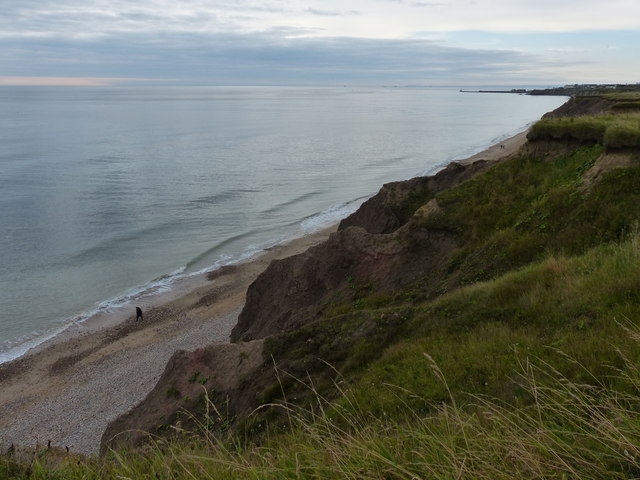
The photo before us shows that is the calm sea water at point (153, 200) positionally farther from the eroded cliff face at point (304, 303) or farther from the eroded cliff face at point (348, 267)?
the eroded cliff face at point (304, 303)

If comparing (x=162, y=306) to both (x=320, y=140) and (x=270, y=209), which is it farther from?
(x=320, y=140)

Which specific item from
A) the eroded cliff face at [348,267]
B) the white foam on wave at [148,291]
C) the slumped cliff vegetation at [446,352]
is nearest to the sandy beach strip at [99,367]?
the white foam on wave at [148,291]

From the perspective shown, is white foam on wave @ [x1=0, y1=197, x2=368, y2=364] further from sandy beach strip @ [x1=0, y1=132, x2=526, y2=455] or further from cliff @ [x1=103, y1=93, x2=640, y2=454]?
cliff @ [x1=103, y1=93, x2=640, y2=454]

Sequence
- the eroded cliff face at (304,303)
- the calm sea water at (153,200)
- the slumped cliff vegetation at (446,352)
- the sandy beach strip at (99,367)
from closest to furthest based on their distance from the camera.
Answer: the slumped cliff vegetation at (446,352)
the eroded cliff face at (304,303)
the sandy beach strip at (99,367)
the calm sea water at (153,200)

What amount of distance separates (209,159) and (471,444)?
279 ft

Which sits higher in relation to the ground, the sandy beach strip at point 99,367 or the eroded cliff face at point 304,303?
the eroded cliff face at point 304,303

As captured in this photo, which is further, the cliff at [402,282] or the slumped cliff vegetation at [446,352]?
the cliff at [402,282]

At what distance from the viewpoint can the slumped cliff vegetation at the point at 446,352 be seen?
173 inches

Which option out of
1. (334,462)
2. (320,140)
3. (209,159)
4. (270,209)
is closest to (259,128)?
(320,140)

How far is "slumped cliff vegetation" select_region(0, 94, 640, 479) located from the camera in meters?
4.40

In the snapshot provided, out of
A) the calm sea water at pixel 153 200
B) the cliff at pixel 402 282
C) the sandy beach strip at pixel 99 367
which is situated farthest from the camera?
the calm sea water at pixel 153 200

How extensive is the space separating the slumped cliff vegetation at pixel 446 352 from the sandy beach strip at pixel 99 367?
5.61 meters

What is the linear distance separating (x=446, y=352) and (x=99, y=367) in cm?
2046

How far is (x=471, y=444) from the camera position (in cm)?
448
